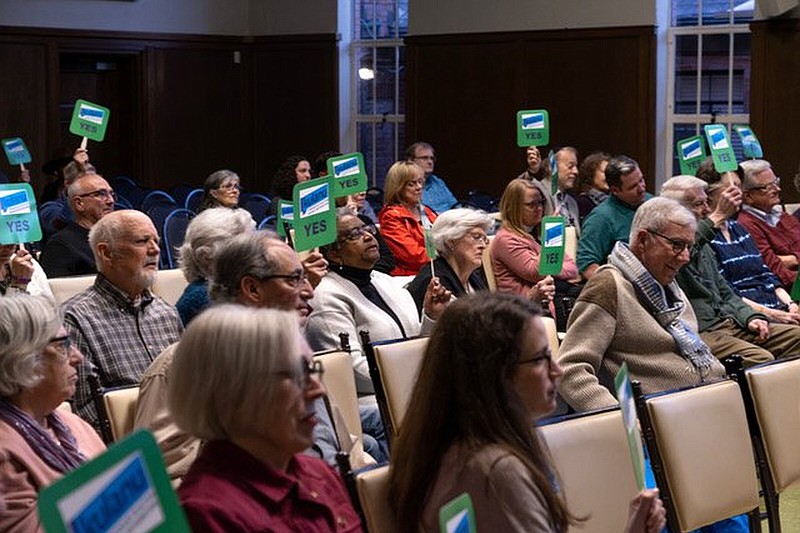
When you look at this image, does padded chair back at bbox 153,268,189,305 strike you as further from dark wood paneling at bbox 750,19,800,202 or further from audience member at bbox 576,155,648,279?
dark wood paneling at bbox 750,19,800,202

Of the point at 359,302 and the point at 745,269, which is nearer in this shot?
the point at 359,302

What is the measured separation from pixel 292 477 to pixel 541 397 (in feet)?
1.76

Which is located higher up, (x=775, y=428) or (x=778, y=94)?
(x=778, y=94)

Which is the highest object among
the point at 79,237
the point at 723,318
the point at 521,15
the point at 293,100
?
the point at 521,15

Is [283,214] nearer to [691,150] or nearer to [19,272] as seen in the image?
[19,272]

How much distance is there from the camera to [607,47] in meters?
12.4

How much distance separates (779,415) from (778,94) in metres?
8.15

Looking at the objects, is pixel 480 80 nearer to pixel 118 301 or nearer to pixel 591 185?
pixel 591 185

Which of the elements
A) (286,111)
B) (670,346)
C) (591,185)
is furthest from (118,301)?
(286,111)

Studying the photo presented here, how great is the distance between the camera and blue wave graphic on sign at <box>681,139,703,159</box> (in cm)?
750

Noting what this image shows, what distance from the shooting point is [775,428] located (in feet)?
11.6

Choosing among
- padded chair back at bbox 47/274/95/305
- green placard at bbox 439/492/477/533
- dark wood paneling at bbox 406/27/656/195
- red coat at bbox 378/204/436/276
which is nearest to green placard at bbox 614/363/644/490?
green placard at bbox 439/492/477/533

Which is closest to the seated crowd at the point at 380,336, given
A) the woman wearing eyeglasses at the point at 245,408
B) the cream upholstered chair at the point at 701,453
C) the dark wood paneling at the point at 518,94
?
the woman wearing eyeglasses at the point at 245,408

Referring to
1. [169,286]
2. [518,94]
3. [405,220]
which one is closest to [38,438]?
[169,286]
